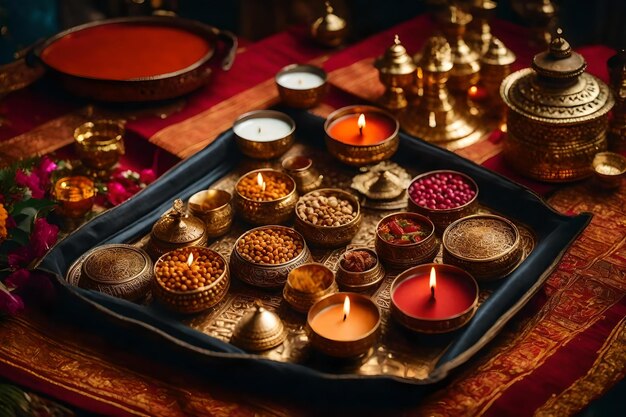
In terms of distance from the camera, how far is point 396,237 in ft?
7.31

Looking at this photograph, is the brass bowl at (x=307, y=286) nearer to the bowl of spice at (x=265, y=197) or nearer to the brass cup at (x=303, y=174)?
the bowl of spice at (x=265, y=197)

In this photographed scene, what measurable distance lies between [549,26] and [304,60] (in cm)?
93

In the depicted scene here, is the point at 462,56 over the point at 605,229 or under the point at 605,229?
over

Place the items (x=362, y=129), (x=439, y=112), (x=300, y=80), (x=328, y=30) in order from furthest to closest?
(x=328, y=30), (x=300, y=80), (x=439, y=112), (x=362, y=129)

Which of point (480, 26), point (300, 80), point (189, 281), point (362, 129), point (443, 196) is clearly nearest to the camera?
point (189, 281)

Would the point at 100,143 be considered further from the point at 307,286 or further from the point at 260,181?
the point at 307,286

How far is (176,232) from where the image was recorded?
2252mm

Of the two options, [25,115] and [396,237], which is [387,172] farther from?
[25,115]

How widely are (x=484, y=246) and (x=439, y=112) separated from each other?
2.50 ft

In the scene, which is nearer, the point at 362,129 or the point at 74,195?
the point at 74,195

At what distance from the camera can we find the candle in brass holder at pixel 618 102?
2.59 metres

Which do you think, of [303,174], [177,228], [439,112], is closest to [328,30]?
[439,112]

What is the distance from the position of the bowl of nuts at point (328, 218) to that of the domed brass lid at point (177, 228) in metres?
0.27

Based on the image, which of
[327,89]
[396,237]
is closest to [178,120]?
[327,89]
